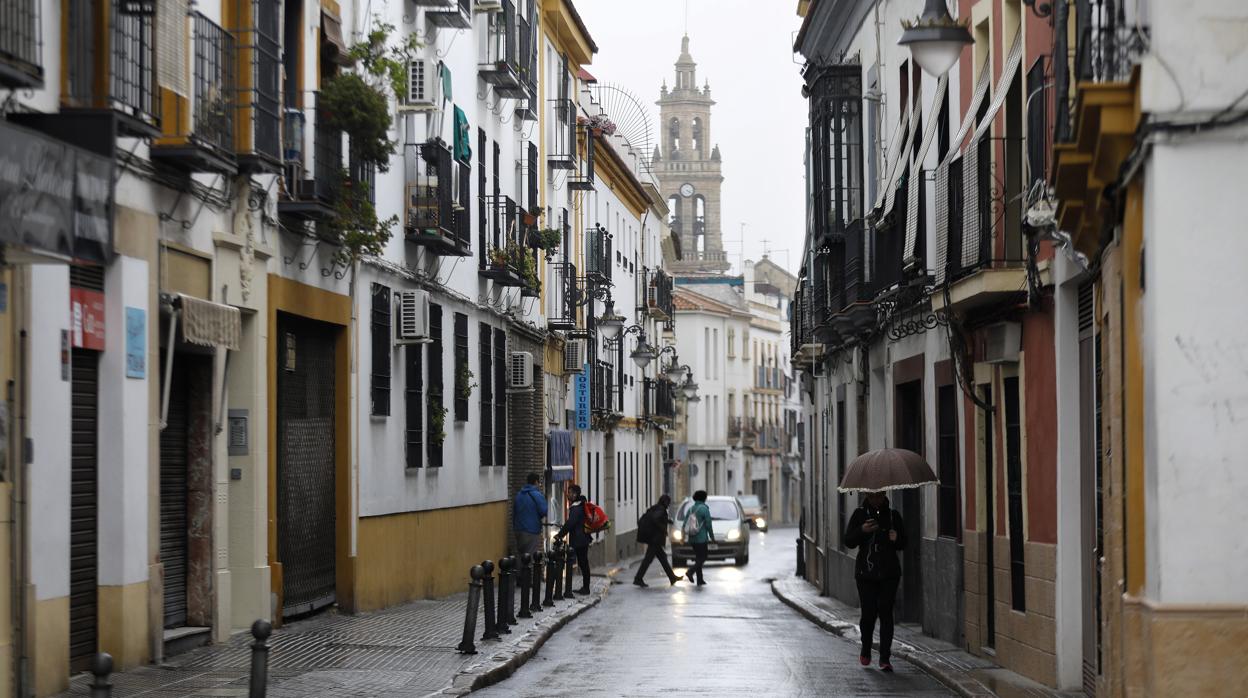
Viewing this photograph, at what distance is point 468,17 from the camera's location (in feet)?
83.9

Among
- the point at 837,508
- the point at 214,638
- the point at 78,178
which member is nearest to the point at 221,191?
the point at 214,638

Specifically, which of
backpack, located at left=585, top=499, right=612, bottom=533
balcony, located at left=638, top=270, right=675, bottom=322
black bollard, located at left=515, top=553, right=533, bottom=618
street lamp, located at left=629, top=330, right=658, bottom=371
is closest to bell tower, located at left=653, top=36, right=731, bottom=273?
balcony, located at left=638, top=270, right=675, bottom=322

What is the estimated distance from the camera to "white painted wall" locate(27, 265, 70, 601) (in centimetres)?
1217

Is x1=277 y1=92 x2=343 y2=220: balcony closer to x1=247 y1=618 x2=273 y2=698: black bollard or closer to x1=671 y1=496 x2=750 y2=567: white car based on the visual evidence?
x1=247 y1=618 x2=273 y2=698: black bollard

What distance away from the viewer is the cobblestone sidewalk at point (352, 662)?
524 inches

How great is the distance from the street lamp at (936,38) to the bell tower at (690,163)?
11540 centimetres

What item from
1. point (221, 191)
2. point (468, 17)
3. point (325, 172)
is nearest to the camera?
point (221, 191)

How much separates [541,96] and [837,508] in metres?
11.2

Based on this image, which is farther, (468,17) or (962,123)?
(468,17)

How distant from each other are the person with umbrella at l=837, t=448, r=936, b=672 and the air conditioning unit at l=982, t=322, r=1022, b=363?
4.65ft

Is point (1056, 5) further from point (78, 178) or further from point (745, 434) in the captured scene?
point (745, 434)

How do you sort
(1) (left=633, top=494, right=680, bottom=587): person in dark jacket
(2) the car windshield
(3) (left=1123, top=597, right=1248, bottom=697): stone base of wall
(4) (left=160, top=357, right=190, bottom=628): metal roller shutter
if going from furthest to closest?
(2) the car windshield < (1) (left=633, top=494, right=680, bottom=587): person in dark jacket < (4) (left=160, top=357, right=190, bottom=628): metal roller shutter < (3) (left=1123, top=597, right=1248, bottom=697): stone base of wall

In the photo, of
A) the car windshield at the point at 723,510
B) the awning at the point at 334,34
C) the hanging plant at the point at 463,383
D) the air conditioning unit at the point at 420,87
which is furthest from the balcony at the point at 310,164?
the car windshield at the point at 723,510

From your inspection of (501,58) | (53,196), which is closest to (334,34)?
(501,58)
